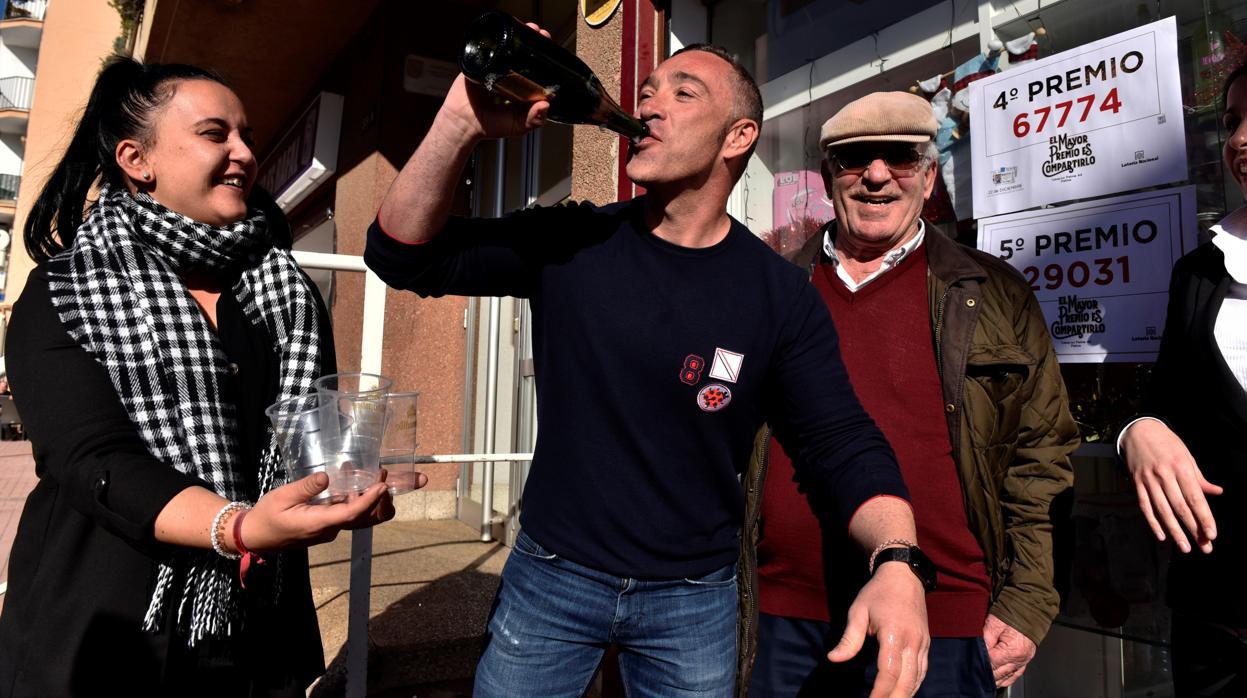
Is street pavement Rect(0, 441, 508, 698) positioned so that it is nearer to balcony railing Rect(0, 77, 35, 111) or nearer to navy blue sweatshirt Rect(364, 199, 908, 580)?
navy blue sweatshirt Rect(364, 199, 908, 580)

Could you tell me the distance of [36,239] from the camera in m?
1.61

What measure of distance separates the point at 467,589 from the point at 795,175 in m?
2.65

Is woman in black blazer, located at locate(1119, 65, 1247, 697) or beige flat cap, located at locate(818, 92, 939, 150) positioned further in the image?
beige flat cap, located at locate(818, 92, 939, 150)

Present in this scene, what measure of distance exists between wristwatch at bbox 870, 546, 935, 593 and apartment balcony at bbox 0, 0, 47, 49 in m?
38.7

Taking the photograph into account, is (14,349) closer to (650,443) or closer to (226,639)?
(226,639)

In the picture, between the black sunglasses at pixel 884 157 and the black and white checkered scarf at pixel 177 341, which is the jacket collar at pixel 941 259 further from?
the black and white checkered scarf at pixel 177 341

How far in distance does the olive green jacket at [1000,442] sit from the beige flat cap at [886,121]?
1.24 ft

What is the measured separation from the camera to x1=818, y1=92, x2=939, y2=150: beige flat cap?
1953mm

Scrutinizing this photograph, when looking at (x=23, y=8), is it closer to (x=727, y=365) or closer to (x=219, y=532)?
(x=219, y=532)

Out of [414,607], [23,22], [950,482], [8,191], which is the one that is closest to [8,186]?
[8,191]

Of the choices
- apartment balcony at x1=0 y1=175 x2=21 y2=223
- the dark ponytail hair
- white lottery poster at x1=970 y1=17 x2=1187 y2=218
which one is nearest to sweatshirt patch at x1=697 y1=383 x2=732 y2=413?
the dark ponytail hair

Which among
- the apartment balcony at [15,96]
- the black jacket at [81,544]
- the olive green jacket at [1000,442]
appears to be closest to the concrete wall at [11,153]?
the apartment balcony at [15,96]

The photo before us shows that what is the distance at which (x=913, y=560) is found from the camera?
117 centimetres

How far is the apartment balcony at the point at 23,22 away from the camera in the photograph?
1164 inches
